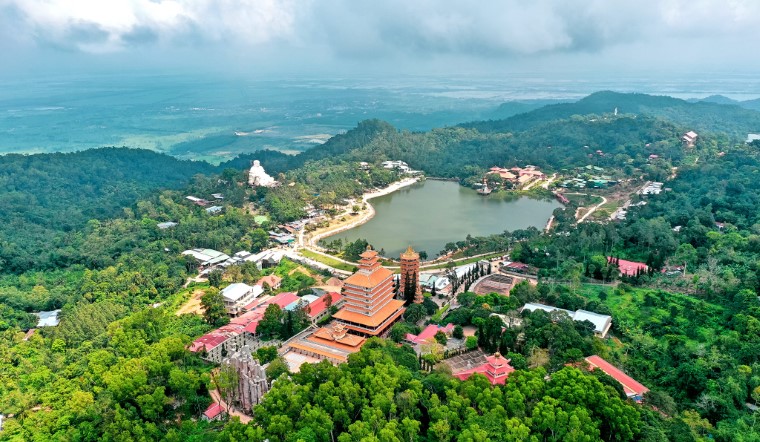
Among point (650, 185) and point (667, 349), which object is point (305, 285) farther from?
point (650, 185)

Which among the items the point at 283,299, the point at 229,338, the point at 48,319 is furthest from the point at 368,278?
the point at 48,319

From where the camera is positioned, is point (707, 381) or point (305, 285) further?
point (305, 285)

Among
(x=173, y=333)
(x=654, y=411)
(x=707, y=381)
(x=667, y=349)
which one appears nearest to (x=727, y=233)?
(x=667, y=349)

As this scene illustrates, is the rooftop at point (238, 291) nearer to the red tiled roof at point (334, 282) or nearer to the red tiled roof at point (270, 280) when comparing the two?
the red tiled roof at point (270, 280)

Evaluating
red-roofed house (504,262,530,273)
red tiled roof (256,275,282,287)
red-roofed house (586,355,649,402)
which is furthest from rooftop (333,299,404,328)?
red-roofed house (504,262,530,273)

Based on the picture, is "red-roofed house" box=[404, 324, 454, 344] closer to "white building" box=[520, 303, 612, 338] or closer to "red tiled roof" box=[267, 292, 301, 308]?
"white building" box=[520, 303, 612, 338]

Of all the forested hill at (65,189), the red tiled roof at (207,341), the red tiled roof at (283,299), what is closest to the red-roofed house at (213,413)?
the red tiled roof at (207,341)

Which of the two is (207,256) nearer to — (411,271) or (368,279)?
(411,271)
